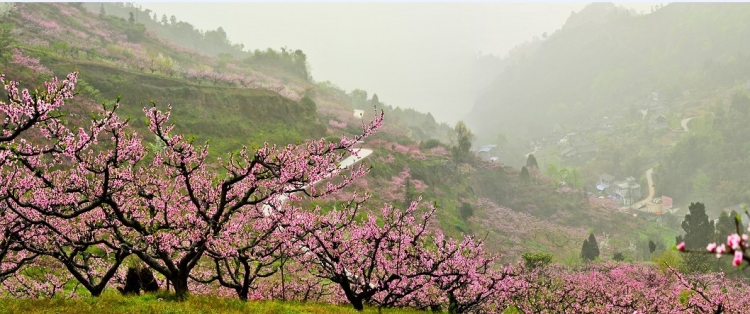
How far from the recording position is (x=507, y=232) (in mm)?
46750

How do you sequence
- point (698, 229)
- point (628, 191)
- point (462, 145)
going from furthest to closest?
→ point (628, 191), point (462, 145), point (698, 229)

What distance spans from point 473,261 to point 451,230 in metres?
26.8

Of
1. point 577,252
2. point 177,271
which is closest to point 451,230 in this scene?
point 577,252

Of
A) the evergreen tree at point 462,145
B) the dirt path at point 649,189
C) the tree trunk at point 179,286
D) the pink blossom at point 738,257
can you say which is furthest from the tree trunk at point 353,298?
the dirt path at point 649,189

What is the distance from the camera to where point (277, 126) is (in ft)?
153

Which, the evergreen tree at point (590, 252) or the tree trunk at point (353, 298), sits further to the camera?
the evergreen tree at point (590, 252)

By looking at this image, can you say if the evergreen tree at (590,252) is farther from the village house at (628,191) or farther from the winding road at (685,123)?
the winding road at (685,123)

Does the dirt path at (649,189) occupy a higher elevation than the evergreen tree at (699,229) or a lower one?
higher

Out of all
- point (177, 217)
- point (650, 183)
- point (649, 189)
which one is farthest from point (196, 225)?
point (650, 183)

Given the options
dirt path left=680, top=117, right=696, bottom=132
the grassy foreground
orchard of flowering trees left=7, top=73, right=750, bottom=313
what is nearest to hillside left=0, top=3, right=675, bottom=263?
orchard of flowering trees left=7, top=73, right=750, bottom=313

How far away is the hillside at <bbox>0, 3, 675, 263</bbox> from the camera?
124 feet

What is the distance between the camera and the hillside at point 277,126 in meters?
37.8

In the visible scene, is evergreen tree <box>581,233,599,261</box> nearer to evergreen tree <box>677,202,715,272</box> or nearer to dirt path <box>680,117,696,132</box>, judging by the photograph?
evergreen tree <box>677,202,715,272</box>

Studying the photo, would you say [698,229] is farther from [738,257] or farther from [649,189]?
[649,189]
